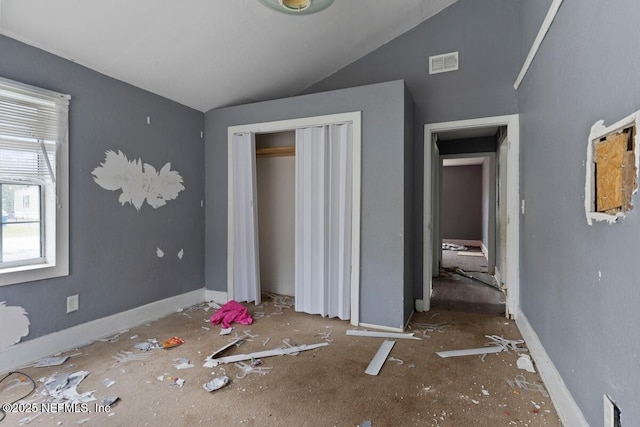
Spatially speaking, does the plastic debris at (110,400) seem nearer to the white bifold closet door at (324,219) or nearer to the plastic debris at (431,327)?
the white bifold closet door at (324,219)

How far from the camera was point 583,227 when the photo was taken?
4.90ft

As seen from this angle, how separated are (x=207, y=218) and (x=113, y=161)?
122 centimetres

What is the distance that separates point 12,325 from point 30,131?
1.36 meters

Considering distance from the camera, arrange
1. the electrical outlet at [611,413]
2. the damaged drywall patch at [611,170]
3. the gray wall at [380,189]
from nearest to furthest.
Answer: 1. the damaged drywall patch at [611,170]
2. the electrical outlet at [611,413]
3. the gray wall at [380,189]

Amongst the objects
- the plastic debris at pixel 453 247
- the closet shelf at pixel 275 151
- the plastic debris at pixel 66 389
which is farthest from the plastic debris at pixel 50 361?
the plastic debris at pixel 453 247

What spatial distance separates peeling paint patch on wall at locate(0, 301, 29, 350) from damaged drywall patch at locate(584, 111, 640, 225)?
11.3ft

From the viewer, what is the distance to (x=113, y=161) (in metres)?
2.81

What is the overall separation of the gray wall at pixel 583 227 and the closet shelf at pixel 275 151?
2434 millimetres

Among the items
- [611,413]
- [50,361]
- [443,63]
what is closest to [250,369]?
[50,361]

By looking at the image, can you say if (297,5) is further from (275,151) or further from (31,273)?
(31,273)

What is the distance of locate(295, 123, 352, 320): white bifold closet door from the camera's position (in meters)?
3.09

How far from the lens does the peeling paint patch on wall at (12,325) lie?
7.04ft

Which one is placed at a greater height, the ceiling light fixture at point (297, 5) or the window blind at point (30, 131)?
the ceiling light fixture at point (297, 5)

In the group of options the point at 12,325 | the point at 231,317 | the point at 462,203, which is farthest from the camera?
the point at 462,203
